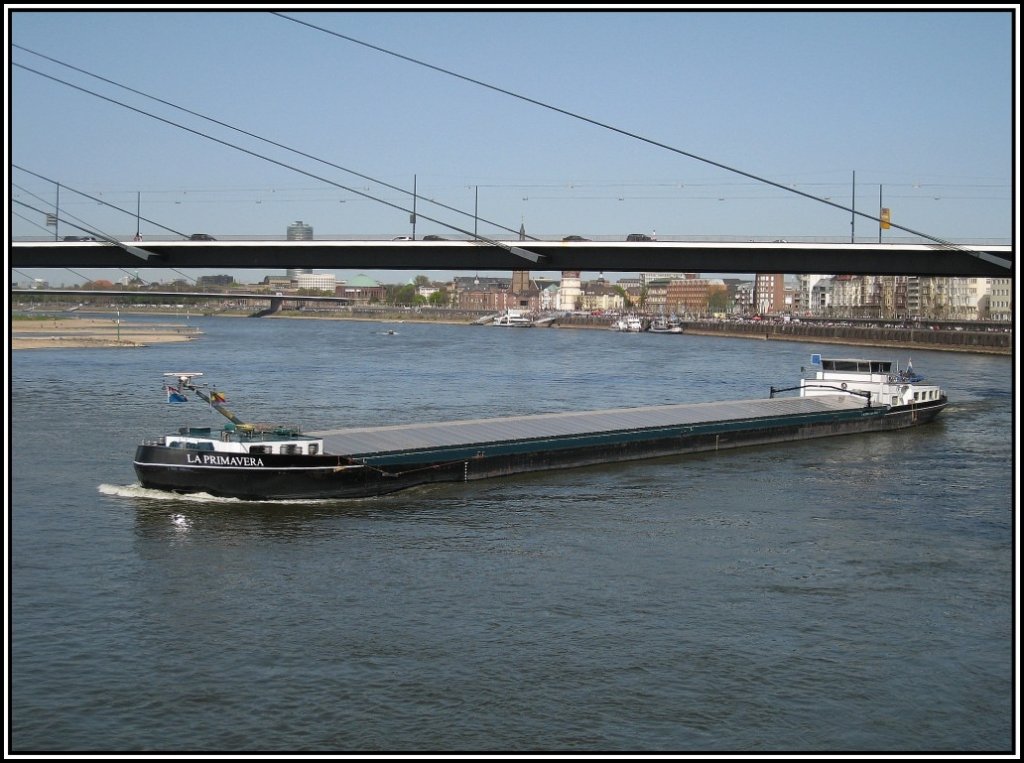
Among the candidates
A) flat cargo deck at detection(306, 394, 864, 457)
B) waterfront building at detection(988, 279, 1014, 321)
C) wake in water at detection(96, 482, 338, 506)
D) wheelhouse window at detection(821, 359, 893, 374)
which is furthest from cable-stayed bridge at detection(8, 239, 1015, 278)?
waterfront building at detection(988, 279, 1014, 321)

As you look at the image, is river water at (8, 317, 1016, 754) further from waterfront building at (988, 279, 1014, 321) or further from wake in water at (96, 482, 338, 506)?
waterfront building at (988, 279, 1014, 321)

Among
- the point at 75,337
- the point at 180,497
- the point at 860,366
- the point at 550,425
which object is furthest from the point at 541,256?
the point at 75,337

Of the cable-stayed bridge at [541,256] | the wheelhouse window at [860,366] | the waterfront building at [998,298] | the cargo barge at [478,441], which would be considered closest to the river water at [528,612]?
the cargo barge at [478,441]

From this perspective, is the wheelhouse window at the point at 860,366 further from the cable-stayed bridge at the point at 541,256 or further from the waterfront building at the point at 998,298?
the waterfront building at the point at 998,298

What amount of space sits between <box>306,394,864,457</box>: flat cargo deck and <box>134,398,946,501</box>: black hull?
1.67 feet

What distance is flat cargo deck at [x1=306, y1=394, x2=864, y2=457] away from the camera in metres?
29.8

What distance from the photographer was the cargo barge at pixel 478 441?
26.0 metres

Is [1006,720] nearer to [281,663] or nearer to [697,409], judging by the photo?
[281,663]

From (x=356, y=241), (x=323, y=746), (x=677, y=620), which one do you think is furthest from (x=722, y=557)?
(x=356, y=241)

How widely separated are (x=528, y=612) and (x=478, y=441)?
13.3 meters

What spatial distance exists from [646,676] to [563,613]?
2866 mm

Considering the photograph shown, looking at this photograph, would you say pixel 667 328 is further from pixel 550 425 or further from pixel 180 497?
pixel 180 497

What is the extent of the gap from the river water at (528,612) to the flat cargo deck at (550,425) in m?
A: 1.76

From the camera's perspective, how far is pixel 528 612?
1802 cm
